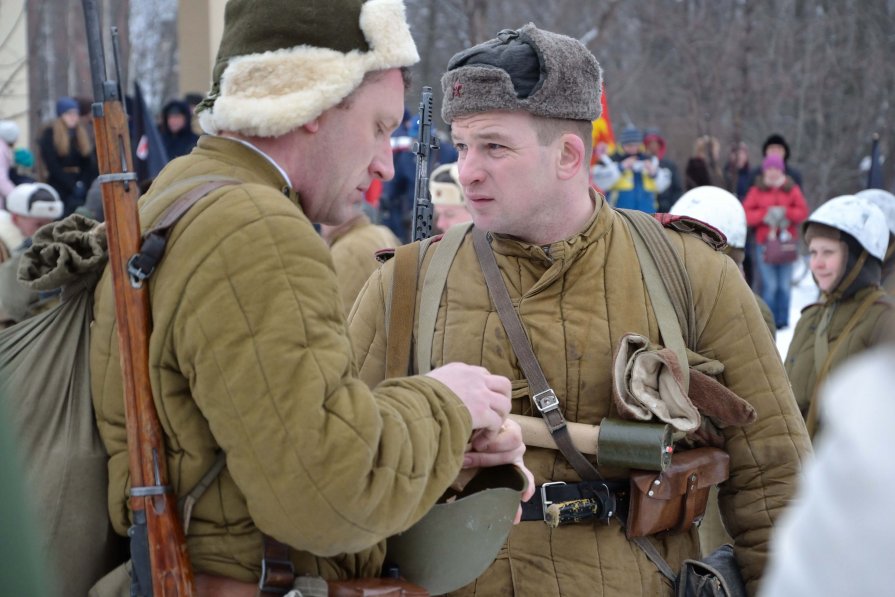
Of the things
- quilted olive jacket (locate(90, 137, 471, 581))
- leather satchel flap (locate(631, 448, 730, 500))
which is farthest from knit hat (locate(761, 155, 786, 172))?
quilted olive jacket (locate(90, 137, 471, 581))

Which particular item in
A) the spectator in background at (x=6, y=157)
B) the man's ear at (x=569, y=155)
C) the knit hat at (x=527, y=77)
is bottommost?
the spectator in background at (x=6, y=157)

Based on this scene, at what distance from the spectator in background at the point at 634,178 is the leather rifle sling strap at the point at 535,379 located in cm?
1080

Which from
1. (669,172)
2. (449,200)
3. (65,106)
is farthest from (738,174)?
(65,106)

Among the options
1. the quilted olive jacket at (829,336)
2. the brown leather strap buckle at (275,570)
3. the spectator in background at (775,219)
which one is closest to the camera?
the brown leather strap buckle at (275,570)

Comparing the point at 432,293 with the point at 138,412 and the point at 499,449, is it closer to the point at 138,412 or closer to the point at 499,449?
the point at 499,449

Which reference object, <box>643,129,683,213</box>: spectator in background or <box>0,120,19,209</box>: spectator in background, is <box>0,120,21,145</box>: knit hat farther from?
<box>643,129,683,213</box>: spectator in background

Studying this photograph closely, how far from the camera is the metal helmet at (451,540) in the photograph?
2371 millimetres

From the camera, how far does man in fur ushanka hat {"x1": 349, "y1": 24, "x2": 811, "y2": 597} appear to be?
2918mm

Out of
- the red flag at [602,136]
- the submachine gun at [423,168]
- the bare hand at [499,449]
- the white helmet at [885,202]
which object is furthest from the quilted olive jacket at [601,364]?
the red flag at [602,136]

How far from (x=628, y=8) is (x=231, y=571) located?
84.1 feet

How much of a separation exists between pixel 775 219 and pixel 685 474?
10829 mm

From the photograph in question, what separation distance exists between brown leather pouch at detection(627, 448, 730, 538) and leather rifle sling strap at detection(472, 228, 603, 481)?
13 cm

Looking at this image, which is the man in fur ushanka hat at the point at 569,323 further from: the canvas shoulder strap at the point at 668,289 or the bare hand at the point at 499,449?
the bare hand at the point at 499,449

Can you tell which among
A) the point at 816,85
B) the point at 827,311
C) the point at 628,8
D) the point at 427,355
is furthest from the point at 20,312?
the point at 628,8
